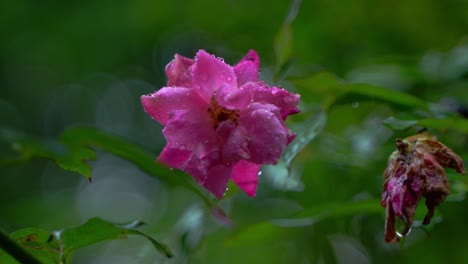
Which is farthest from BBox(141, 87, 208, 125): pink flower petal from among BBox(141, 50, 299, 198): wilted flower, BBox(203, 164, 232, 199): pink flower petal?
BBox(203, 164, 232, 199): pink flower petal

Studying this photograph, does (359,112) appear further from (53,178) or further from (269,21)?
(53,178)

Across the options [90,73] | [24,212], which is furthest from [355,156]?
[90,73]

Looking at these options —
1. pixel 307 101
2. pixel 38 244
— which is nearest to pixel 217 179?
pixel 38 244

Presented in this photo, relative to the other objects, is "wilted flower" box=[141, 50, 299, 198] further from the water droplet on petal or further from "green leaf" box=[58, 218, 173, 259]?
"green leaf" box=[58, 218, 173, 259]

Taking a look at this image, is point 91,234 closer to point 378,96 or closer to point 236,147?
point 236,147

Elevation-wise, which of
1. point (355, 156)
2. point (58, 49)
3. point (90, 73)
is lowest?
point (90, 73)

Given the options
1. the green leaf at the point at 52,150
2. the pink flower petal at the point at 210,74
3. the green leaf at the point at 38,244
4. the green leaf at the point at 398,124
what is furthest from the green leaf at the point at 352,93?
the green leaf at the point at 38,244

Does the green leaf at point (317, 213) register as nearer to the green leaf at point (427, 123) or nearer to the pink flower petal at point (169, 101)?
the green leaf at point (427, 123)
